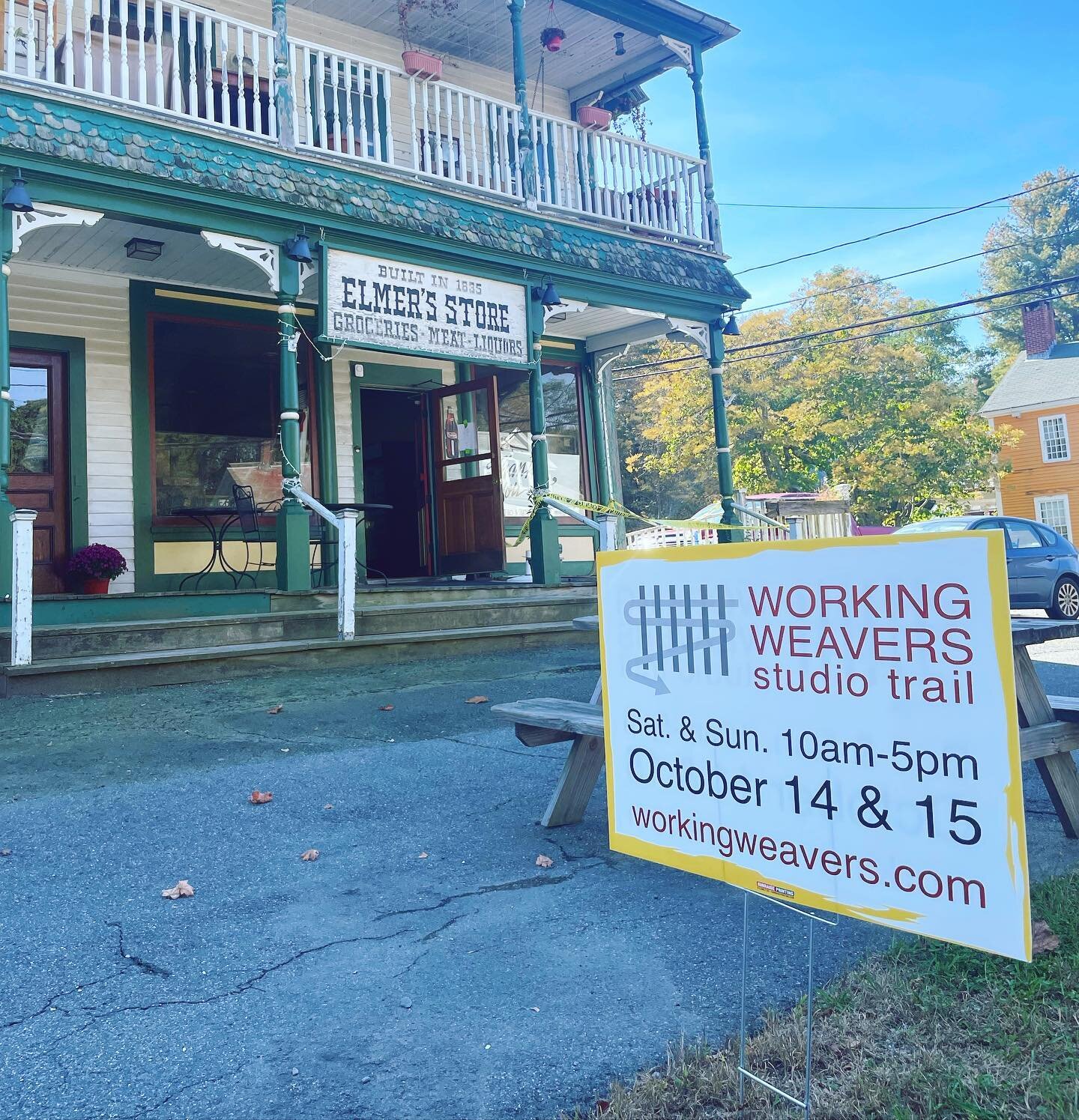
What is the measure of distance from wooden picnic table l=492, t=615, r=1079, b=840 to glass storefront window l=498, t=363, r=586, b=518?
840cm

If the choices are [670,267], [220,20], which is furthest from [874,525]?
[220,20]

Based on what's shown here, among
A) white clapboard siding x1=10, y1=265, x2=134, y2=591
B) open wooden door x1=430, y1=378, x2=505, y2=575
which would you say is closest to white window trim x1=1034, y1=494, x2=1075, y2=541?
open wooden door x1=430, y1=378, x2=505, y2=575

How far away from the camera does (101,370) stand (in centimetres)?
Answer: 954

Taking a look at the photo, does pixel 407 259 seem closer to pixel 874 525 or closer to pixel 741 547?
pixel 741 547

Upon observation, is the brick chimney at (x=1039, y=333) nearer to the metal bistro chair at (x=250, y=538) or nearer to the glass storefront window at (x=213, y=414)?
the glass storefront window at (x=213, y=414)

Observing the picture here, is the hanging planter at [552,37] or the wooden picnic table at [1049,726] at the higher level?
the hanging planter at [552,37]

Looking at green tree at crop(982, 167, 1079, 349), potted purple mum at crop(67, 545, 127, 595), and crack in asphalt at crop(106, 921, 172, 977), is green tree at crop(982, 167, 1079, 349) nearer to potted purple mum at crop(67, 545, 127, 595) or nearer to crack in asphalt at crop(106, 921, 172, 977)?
potted purple mum at crop(67, 545, 127, 595)

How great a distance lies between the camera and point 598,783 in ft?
15.4

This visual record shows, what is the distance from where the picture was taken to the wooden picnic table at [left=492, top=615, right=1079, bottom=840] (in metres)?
3.38

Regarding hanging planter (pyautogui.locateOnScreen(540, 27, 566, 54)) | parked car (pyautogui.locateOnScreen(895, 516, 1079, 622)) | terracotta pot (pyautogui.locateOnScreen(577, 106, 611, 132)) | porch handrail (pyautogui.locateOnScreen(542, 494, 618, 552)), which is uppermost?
hanging planter (pyautogui.locateOnScreen(540, 27, 566, 54))

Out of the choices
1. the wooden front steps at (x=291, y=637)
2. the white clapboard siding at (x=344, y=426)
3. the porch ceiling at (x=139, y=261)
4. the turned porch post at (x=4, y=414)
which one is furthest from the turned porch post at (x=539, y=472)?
the turned porch post at (x=4, y=414)

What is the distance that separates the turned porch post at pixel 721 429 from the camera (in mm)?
11734

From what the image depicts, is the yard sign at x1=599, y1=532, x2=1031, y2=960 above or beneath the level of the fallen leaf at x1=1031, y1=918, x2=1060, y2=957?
above

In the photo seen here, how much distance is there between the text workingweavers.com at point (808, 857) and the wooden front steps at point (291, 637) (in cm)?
519
